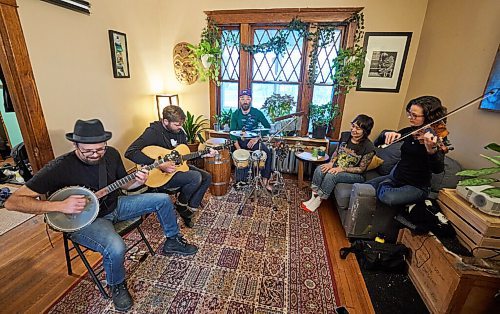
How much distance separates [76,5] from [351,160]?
3.12m

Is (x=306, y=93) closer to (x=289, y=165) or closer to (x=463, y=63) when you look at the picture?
(x=289, y=165)

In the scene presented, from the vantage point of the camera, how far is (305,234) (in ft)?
7.15

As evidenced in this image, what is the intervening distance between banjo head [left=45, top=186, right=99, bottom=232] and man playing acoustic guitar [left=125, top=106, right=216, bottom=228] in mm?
641

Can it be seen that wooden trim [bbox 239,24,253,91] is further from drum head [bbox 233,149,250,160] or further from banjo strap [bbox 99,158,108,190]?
banjo strap [bbox 99,158,108,190]

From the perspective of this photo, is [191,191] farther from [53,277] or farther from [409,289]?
[409,289]

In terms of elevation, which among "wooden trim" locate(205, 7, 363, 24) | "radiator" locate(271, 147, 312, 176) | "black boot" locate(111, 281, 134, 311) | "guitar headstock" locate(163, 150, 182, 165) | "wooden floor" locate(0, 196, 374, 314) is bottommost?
"wooden floor" locate(0, 196, 374, 314)

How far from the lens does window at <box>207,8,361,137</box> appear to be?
3010 millimetres

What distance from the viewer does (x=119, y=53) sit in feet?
9.09

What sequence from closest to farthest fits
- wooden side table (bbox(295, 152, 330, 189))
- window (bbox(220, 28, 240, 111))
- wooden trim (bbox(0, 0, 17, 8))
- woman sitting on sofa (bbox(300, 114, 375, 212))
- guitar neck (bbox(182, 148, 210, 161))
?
1. wooden trim (bbox(0, 0, 17, 8))
2. guitar neck (bbox(182, 148, 210, 161))
3. woman sitting on sofa (bbox(300, 114, 375, 212))
4. wooden side table (bbox(295, 152, 330, 189))
5. window (bbox(220, 28, 240, 111))

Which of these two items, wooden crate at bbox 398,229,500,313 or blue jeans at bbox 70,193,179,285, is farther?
blue jeans at bbox 70,193,179,285

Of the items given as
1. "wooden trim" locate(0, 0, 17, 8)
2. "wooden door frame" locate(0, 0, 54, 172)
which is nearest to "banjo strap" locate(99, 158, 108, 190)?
"wooden door frame" locate(0, 0, 54, 172)

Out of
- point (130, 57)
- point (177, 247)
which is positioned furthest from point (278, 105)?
point (177, 247)

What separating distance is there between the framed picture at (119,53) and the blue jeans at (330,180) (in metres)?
2.71

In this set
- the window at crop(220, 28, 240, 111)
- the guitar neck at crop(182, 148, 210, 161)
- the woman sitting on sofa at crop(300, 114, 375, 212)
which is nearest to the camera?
the guitar neck at crop(182, 148, 210, 161)
